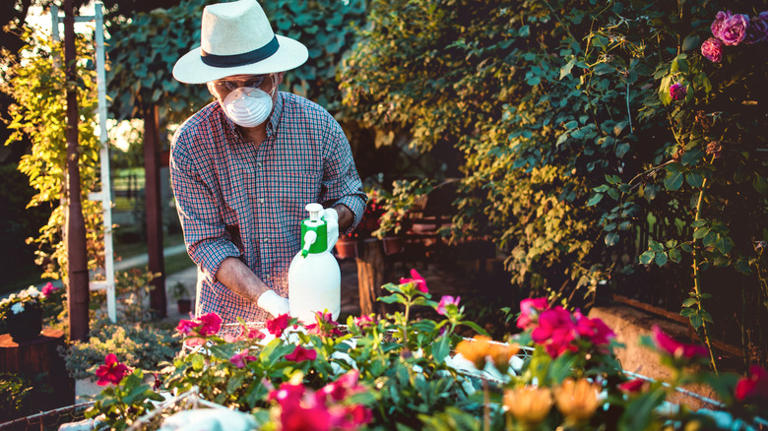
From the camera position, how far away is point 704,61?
1.77m

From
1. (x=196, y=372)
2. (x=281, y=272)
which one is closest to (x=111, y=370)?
(x=196, y=372)

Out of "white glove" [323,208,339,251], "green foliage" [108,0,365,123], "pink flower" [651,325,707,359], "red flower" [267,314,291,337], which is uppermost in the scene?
"green foliage" [108,0,365,123]

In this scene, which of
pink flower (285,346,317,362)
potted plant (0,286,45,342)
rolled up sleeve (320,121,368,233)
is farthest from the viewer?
potted plant (0,286,45,342)

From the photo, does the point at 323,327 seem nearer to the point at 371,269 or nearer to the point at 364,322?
the point at 364,322

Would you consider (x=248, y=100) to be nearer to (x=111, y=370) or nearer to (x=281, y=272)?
(x=281, y=272)

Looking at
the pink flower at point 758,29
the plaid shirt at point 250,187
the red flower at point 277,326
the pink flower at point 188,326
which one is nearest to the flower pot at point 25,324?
the plaid shirt at point 250,187

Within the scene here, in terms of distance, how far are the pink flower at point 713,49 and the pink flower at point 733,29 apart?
4 cm

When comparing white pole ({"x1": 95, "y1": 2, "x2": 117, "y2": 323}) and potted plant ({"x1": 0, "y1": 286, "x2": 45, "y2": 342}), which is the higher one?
white pole ({"x1": 95, "y1": 2, "x2": 117, "y2": 323})

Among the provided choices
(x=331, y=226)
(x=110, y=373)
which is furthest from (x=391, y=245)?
(x=110, y=373)

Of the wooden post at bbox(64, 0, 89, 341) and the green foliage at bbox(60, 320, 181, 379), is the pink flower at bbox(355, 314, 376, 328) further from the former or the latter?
the wooden post at bbox(64, 0, 89, 341)

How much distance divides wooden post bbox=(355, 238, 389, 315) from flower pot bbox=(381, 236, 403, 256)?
50 mm

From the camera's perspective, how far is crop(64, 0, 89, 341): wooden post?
3525 millimetres

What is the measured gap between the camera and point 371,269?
4.02 metres

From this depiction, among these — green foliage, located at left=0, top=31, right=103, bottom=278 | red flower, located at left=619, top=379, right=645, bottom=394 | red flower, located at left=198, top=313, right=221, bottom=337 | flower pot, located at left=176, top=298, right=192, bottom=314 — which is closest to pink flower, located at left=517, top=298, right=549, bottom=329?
red flower, located at left=619, top=379, right=645, bottom=394
